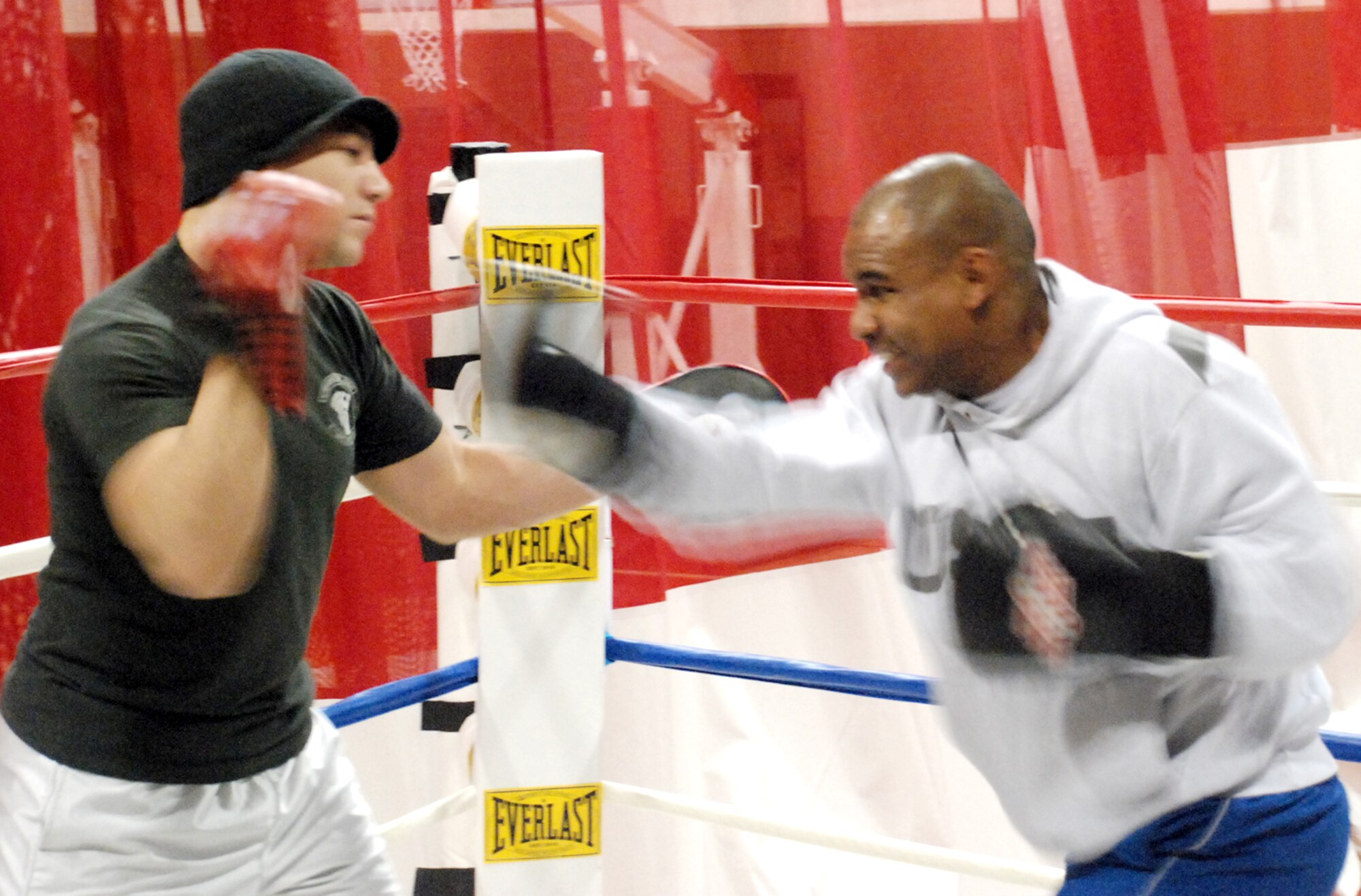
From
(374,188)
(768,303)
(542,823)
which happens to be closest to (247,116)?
(374,188)

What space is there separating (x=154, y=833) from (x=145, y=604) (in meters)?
0.16

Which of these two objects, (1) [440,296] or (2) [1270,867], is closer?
(2) [1270,867]

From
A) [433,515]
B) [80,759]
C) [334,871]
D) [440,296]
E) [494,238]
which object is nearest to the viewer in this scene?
[80,759]

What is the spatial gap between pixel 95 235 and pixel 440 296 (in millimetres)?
712

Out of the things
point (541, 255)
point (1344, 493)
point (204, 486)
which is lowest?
point (1344, 493)

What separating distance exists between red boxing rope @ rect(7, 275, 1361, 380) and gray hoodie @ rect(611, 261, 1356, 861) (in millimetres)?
347

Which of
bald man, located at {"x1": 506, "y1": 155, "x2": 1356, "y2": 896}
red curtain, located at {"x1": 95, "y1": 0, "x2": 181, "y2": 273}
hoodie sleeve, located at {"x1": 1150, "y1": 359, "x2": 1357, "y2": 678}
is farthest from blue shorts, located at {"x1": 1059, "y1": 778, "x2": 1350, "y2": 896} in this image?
red curtain, located at {"x1": 95, "y1": 0, "x2": 181, "y2": 273}

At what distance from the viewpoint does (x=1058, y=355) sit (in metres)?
0.91

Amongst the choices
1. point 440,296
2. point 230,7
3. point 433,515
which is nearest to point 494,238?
point 440,296

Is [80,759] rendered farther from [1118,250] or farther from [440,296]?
[1118,250]

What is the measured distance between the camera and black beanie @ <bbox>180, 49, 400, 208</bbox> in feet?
3.09

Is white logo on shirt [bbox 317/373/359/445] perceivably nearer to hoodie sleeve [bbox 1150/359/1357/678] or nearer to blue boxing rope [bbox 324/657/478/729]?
blue boxing rope [bbox 324/657/478/729]

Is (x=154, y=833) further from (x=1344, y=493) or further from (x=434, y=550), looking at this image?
(x=1344, y=493)

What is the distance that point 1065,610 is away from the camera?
799mm
